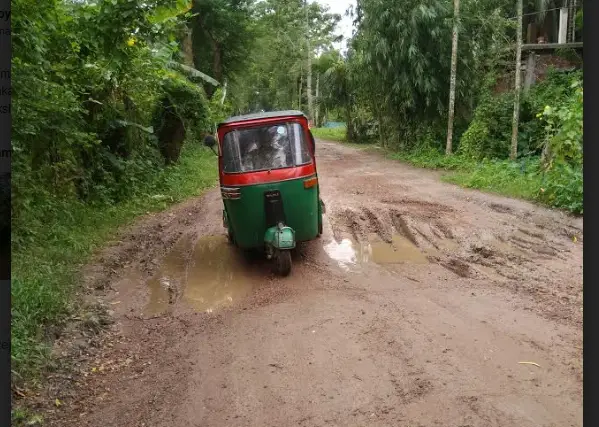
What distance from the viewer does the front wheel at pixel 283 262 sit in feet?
24.8

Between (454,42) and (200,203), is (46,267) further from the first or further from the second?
(454,42)

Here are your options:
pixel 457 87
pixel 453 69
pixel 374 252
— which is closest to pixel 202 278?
Result: pixel 374 252

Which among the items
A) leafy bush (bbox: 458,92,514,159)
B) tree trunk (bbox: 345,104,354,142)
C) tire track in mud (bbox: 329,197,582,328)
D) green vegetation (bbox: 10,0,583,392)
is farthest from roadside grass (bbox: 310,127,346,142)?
tire track in mud (bbox: 329,197,582,328)

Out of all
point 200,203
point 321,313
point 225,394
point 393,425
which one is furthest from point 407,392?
point 200,203

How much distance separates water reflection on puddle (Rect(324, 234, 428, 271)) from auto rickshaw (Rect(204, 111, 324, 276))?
1040 millimetres

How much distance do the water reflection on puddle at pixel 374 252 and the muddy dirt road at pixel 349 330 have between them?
0.05 m

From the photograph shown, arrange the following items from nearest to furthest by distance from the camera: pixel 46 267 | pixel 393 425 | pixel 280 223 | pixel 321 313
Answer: pixel 393 425 → pixel 321 313 → pixel 46 267 → pixel 280 223

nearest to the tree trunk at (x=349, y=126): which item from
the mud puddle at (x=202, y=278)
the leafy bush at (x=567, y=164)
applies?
the leafy bush at (x=567, y=164)

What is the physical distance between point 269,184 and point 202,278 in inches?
71.0

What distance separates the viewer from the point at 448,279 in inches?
290

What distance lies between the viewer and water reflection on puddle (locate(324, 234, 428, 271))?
27.5 ft

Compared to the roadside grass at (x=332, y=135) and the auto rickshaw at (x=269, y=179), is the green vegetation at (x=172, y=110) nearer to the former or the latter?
the auto rickshaw at (x=269, y=179)

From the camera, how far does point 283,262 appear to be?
24.8ft

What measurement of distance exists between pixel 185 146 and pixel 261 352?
57.3 feet
